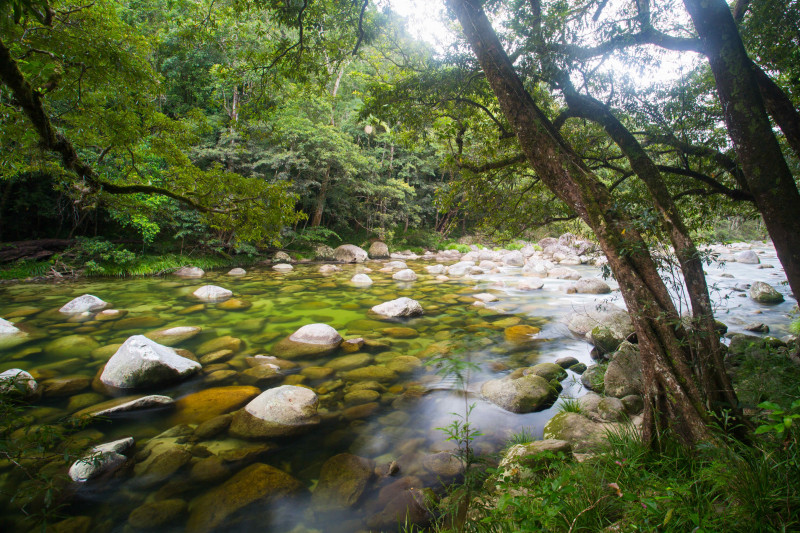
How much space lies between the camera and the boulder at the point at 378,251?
22766mm

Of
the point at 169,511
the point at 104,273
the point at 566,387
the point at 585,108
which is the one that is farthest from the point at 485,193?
the point at 104,273

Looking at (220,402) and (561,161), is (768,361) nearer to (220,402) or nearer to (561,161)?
(561,161)

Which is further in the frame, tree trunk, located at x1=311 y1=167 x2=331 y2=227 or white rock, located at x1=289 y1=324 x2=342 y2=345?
tree trunk, located at x1=311 y1=167 x2=331 y2=227

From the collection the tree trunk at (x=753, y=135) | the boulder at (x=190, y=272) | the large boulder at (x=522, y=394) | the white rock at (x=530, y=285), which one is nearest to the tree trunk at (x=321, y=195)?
the boulder at (x=190, y=272)

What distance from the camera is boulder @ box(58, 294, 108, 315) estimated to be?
27.1 feet

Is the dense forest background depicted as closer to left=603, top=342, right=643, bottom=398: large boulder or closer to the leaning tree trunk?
the leaning tree trunk

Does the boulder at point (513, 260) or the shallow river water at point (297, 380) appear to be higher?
the boulder at point (513, 260)

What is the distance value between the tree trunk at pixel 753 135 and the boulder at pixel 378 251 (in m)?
20.2

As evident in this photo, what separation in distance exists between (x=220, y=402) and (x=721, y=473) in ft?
16.0

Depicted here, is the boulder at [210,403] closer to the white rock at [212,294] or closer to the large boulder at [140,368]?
the large boulder at [140,368]

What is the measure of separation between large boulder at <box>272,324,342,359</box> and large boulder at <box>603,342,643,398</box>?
446 centimetres

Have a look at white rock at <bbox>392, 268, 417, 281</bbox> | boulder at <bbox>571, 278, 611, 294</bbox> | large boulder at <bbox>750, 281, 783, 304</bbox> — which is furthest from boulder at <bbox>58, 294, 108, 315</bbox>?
large boulder at <bbox>750, 281, 783, 304</bbox>

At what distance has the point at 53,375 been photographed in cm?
506

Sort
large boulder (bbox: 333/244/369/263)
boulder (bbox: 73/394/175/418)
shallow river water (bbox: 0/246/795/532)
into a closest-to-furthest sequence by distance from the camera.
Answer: shallow river water (bbox: 0/246/795/532) < boulder (bbox: 73/394/175/418) < large boulder (bbox: 333/244/369/263)
